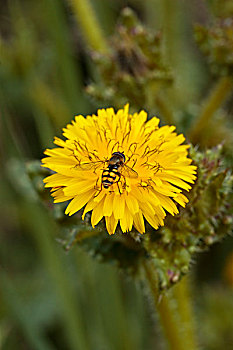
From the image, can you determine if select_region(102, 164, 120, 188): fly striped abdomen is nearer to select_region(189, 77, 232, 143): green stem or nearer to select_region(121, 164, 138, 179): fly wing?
select_region(121, 164, 138, 179): fly wing

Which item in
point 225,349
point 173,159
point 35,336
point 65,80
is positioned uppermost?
point 65,80

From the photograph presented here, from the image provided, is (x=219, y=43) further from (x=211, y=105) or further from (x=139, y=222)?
(x=139, y=222)

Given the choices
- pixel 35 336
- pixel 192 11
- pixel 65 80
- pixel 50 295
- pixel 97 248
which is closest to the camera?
pixel 97 248

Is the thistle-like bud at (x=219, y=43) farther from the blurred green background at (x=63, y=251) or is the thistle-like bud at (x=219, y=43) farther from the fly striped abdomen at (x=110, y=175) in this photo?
the fly striped abdomen at (x=110, y=175)

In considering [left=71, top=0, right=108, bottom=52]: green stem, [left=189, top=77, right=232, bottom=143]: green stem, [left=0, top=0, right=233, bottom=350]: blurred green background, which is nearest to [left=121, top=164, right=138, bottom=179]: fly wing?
[left=0, top=0, right=233, bottom=350]: blurred green background

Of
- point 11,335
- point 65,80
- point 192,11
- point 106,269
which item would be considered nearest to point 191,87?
point 192,11

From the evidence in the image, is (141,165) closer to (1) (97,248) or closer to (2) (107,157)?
(2) (107,157)
